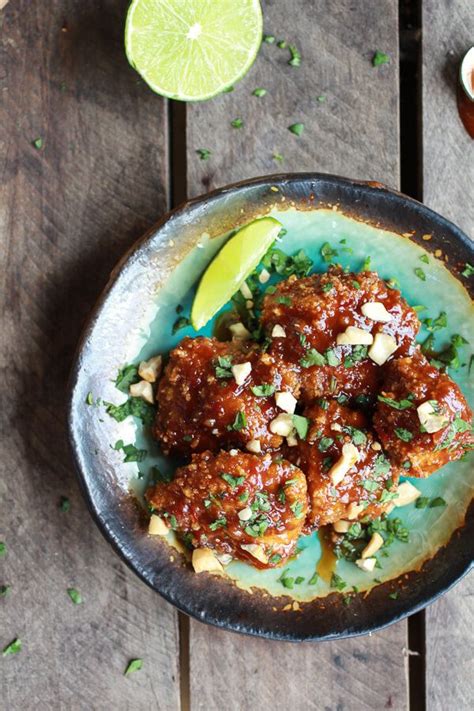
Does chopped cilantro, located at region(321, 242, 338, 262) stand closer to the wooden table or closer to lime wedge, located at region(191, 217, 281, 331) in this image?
lime wedge, located at region(191, 217, 281, 331)

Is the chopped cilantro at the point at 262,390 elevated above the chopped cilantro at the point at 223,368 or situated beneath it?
situated beneath

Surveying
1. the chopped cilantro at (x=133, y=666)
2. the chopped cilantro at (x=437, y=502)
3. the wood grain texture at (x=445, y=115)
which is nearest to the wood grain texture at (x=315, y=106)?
the wood grain texture at (x=445, y=115)

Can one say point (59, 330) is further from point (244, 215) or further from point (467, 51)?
point (467, 51)

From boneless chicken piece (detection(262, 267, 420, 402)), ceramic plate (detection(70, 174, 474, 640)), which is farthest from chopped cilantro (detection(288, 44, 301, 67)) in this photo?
boneless chicken piece (detection(262, 267, 420, 402))

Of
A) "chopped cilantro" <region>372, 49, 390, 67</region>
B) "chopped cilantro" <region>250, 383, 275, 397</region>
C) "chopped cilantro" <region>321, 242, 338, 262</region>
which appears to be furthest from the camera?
"chopped cilantro" <region>372, 49, 390, 67</region>

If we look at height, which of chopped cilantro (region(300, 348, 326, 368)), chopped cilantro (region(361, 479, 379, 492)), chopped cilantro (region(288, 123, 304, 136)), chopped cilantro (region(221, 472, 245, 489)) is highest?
chopped cilantro (region(288, 123, 304, 136))

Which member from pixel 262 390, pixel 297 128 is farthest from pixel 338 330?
pixel 297 128

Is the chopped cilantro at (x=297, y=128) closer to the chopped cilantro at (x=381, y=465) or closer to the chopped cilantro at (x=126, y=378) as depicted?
the chopped cilantro at (x=126, y=378)
